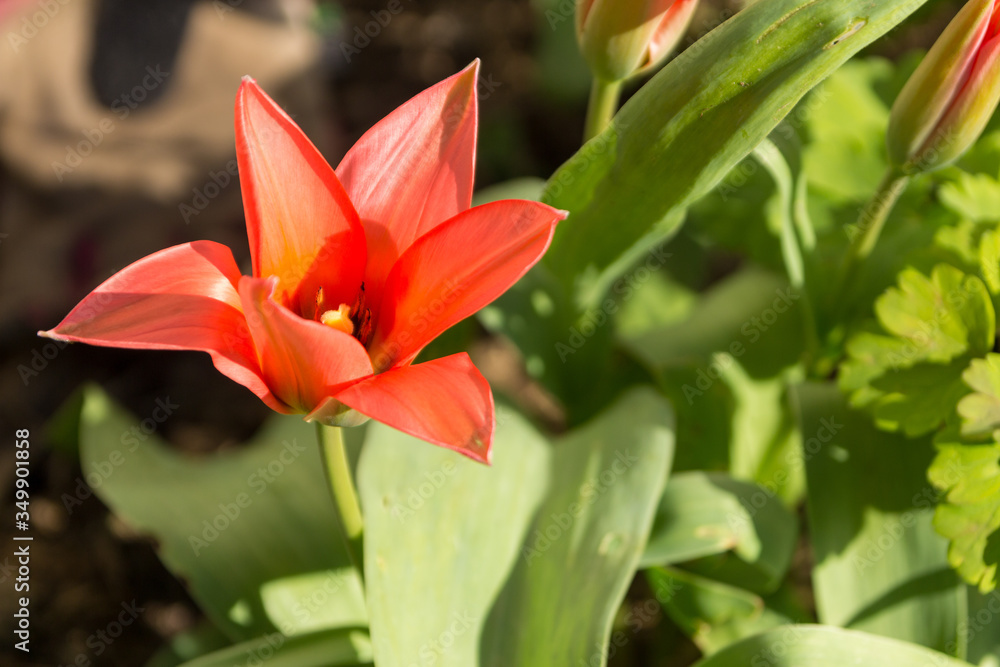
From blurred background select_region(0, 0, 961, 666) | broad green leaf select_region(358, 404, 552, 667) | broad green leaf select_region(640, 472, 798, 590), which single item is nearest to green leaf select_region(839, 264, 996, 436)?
broad green leaf select_region(640, 472, 798, 590)

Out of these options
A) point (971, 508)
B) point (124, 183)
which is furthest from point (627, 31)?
point (124, 183)

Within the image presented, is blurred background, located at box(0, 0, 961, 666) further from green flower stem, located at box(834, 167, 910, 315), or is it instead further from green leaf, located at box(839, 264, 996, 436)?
green leaf, located at box(839, 264, 996, 436)

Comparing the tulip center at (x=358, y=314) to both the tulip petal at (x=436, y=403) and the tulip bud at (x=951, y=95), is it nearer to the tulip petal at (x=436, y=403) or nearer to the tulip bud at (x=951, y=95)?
the tulip petal at (x=436, y=403)

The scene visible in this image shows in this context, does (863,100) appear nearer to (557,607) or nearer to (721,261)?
(721,261)

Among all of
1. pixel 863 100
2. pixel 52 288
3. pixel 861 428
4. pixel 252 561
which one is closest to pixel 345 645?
pixel 252 561

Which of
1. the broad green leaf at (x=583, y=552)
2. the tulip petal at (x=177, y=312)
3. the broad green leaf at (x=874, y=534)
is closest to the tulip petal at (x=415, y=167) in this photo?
the tulip petal at (x=177, y=312)

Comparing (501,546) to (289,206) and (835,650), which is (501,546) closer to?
(835,650)
